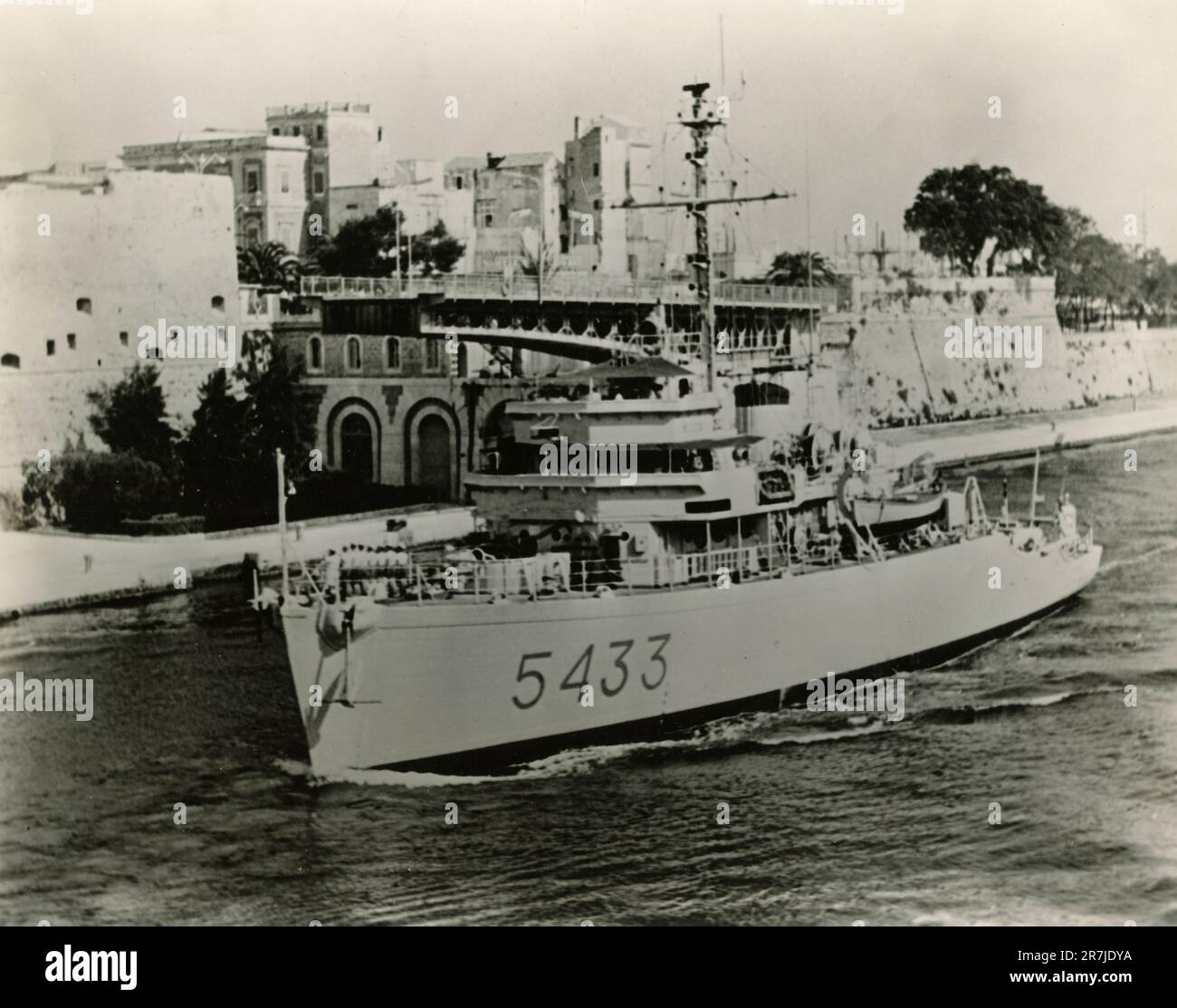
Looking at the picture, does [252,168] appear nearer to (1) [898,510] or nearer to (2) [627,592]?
(1) [898,510]

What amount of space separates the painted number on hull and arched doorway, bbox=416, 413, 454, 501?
9.01 feet

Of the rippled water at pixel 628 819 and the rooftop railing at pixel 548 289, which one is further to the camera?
the rooftop railing at pixel 548 289

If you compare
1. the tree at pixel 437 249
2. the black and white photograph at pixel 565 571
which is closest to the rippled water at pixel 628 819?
the black and white photograph at pixel 565 571

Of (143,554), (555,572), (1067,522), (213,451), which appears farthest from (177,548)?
(1067,522)

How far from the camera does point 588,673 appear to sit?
10.8m

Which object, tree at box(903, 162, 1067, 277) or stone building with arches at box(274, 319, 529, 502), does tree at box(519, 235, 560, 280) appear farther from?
tree at box(903, 162, 1067, 277)

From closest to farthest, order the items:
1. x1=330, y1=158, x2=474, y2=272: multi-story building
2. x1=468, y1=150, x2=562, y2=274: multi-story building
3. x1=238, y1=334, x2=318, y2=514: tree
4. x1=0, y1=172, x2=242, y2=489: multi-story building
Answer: x1=0, y1=172, x2=242, y2=489: multi-story building < x1=238, y1=334, x2=318, y2=514: tree < x1=468, y1=150, x2=562, y2=274: multi-story building < x1=330, y1=158, x2=474, y2=272: multi-story building

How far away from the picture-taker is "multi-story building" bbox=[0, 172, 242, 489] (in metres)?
13.2

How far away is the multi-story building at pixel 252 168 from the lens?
14.0m

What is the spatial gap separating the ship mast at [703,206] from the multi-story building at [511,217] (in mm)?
2756

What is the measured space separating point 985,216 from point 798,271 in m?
4.25

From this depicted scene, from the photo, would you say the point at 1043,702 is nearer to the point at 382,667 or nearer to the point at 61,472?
the point at 382,667

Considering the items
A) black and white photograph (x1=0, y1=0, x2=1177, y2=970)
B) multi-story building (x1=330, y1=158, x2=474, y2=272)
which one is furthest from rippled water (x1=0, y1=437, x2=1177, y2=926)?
multi-story building (x1=330, y1=158, x2=474, y2=272)

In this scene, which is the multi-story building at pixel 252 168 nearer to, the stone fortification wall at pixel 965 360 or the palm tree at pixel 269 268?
the palm tree at pixel 269 268
